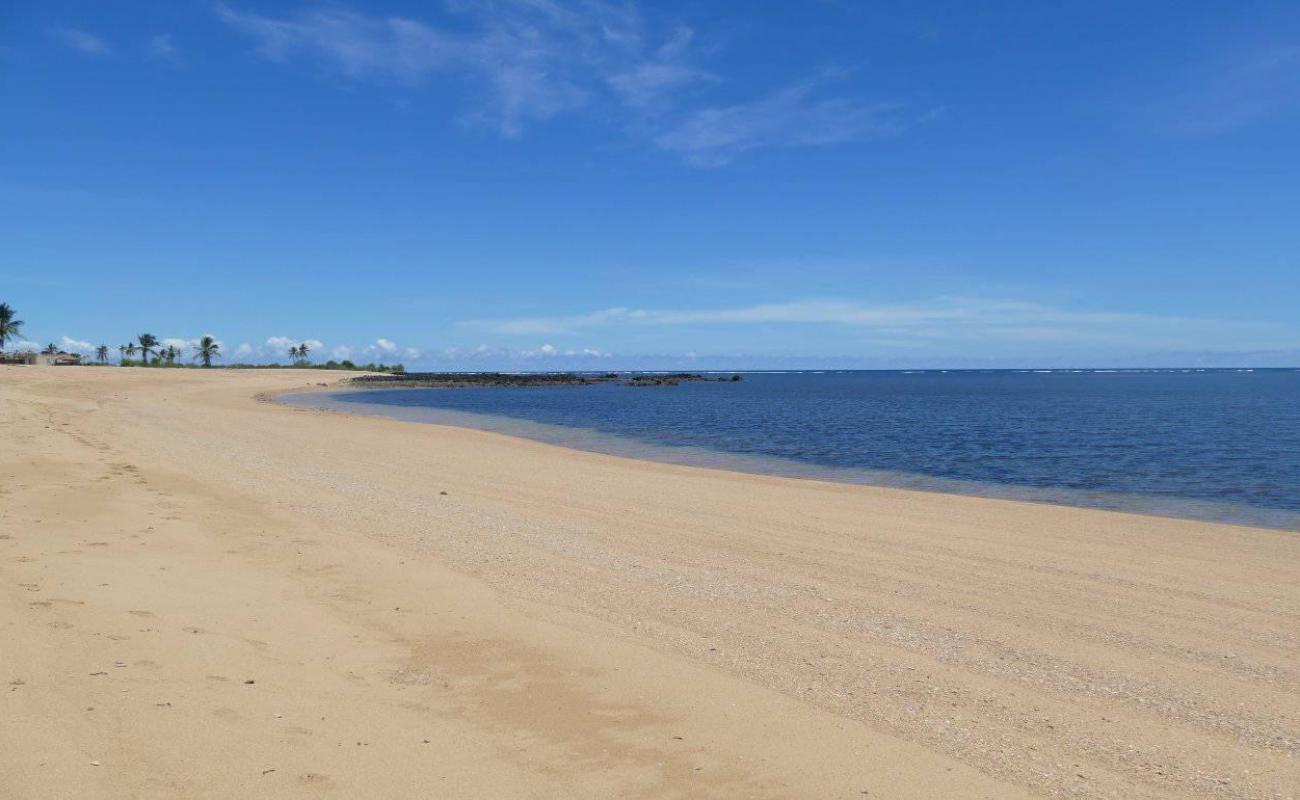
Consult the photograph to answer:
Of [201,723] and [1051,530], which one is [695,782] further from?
[1051,530]

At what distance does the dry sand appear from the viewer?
189 inches

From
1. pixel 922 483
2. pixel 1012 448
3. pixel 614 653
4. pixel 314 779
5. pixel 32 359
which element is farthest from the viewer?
pixel 32 359

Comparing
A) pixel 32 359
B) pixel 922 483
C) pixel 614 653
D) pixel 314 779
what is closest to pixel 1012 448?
pixel 922 483

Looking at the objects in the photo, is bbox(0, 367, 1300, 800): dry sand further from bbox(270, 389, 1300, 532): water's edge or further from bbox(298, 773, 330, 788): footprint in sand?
bbox(270, 389, 1300, 532): water's edge

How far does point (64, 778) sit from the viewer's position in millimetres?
4219

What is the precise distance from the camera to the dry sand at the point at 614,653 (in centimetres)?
479

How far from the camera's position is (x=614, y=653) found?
6.84 meters

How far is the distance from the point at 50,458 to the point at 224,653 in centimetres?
1351

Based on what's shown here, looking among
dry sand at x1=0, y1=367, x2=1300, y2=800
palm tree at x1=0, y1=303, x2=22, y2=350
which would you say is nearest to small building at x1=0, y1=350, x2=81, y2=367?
palm tree at x1=0, y1=303, x2=22, y2=350

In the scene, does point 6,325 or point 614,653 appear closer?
point 614,653

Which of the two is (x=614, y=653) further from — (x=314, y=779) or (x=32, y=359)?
(x=32, y=359)

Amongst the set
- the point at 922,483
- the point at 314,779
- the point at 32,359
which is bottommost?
the point at 922,483

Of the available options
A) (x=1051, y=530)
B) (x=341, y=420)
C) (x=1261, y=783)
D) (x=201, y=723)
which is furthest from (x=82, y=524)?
(x=341, y=420)

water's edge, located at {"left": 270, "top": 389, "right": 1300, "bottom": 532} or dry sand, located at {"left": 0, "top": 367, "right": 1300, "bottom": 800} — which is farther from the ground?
dry sand, located at {"left": 0, "top": 367, "right": 1300, "bottom": 800}
